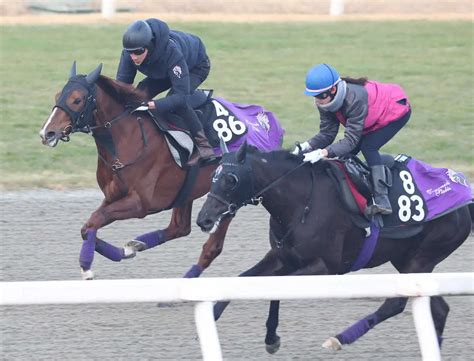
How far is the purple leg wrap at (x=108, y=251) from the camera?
6.89m

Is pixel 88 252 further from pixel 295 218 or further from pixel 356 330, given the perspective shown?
pixel 356 330

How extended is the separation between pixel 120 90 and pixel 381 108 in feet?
6.19

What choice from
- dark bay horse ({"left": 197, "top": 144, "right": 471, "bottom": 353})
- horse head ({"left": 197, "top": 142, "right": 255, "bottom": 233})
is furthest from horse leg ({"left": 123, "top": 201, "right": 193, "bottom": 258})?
horse head ({"left": 197, "top": 142, "right": 255, "bottom": 233})

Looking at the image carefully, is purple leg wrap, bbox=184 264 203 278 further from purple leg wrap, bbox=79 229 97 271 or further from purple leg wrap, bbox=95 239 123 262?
purple leg wrap, bbox=79 229 97 271

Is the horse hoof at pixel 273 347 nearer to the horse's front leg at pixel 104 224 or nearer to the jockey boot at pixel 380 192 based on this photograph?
the jockey boot at pixel 380 192

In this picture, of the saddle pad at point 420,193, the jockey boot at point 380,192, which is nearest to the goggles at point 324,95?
the jockey boot at point 380,192

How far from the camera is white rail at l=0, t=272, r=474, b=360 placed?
13.2 ft

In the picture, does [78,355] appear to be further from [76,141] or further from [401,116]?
[76,141]

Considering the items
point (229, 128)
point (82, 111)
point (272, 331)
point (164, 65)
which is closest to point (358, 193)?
point (272, 331)

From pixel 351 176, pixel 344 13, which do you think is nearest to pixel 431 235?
pixel 351 176

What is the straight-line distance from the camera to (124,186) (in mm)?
7078

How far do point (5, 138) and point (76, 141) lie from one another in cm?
76

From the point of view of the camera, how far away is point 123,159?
7055 millimetres

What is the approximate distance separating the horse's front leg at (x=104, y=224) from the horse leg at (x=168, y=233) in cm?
14
